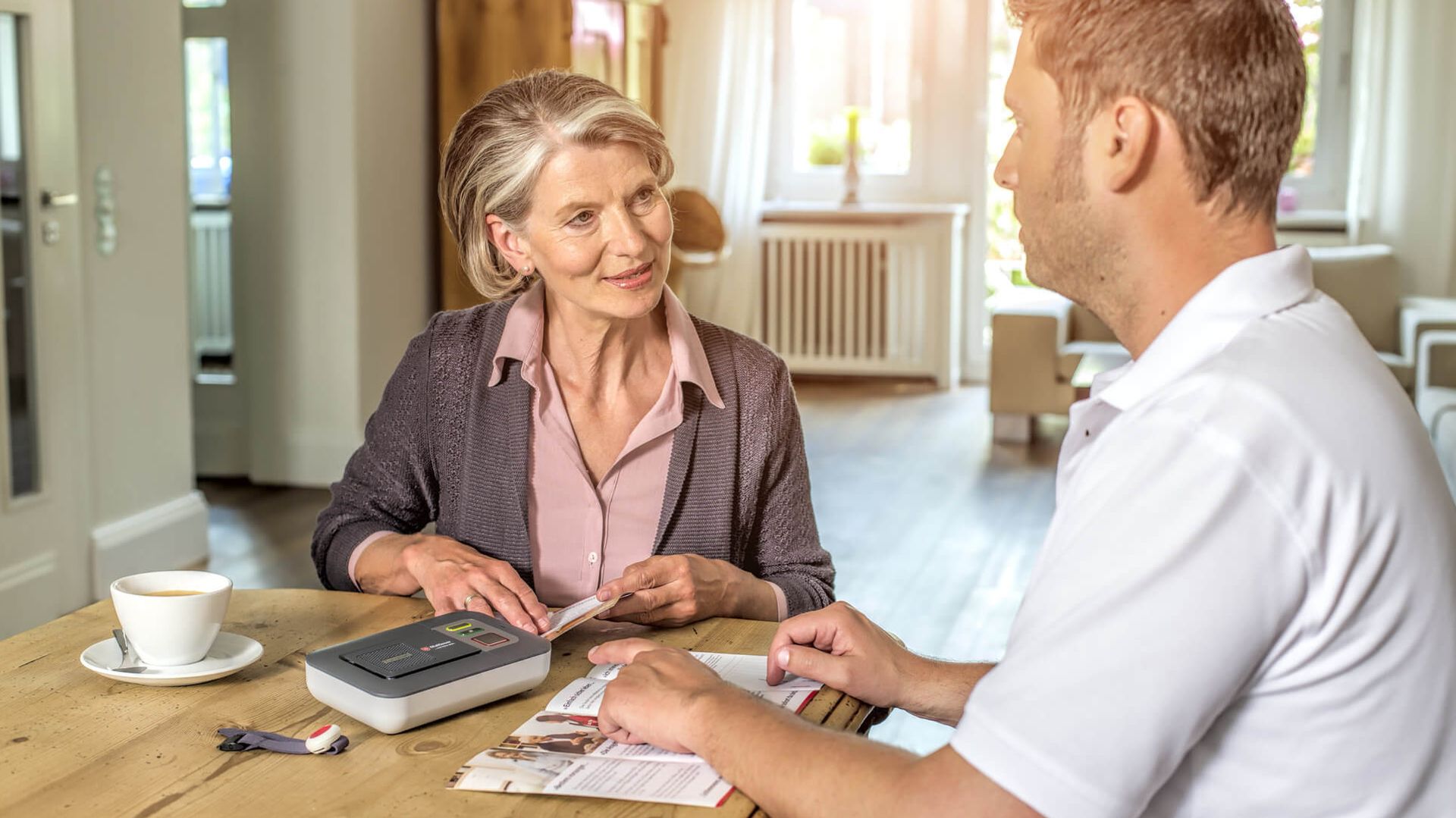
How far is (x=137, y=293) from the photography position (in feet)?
13.1

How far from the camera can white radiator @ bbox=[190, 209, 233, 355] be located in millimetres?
5504

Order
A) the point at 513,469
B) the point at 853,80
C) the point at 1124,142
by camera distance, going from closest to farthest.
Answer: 1. the point at 1124,142
2. the point at 513,469
3. the point at 853,80

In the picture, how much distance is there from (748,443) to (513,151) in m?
0.45

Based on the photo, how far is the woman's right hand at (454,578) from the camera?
56.5 inches

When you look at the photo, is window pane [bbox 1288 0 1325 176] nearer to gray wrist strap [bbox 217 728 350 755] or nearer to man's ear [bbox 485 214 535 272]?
man's ear [bbox 485 214 535 272]

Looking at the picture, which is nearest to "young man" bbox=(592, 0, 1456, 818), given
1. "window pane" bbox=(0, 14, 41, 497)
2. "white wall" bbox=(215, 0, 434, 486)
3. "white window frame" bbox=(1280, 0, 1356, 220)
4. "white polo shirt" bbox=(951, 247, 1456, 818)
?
"white polo shirt" bbox=(951, 247, 1456, 818)

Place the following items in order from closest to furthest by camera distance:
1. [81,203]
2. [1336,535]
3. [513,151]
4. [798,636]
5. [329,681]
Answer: [1336,535]
[329,681]
[798,636]
[513,151]
[81,203]

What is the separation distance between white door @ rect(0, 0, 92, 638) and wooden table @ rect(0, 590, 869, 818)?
90.0 inches

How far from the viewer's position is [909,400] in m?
7.08

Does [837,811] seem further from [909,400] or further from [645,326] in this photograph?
[909,400]

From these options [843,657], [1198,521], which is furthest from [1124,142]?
[843,657]

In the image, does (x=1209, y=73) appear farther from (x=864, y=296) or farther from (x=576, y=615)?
(x=864, y=296)

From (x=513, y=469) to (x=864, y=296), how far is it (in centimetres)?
586

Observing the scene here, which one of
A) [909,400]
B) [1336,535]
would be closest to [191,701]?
[1336,535]
